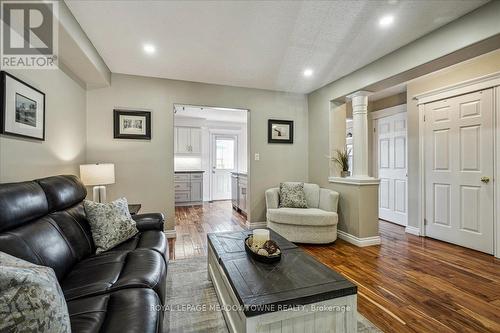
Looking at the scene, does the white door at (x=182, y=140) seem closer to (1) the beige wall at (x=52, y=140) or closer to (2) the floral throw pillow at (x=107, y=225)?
(1) the beige wall at (x=52, y=140)

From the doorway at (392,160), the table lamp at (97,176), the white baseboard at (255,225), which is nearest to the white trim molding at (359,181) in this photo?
the doorway at (392,160)

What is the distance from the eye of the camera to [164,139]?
3.63m

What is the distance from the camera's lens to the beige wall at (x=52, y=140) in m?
1.80

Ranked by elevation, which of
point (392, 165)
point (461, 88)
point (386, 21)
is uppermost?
→ point (386, 21)

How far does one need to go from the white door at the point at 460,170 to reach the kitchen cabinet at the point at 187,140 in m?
5.27

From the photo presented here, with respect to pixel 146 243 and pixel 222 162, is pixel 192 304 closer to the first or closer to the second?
pixel 146 243

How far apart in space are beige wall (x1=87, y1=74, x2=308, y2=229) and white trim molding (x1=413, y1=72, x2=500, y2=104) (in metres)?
1.91

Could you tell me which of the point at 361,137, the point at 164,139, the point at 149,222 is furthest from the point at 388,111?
the point at 149,222

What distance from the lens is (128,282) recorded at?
132 centimetres

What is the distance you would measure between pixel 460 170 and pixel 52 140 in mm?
4941

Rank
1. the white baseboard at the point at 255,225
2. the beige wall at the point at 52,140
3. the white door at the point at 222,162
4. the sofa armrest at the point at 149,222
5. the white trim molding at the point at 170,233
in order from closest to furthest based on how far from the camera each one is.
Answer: the beige wall at the point at 52,140 < the sofa armrest at the point at 149,222 < the white trim molding at the point at 170,233 < the white baseboard at the point at 255,225 < the white door at the point at 222,162

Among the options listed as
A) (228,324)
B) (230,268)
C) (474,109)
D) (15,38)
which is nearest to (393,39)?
(474,109)

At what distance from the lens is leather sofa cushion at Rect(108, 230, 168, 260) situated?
1910 mm

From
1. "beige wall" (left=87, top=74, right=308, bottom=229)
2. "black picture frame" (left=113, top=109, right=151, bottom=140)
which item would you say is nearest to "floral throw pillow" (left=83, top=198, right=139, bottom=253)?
"beige wall" (left=87, top=74, right=308, bottom=229)
